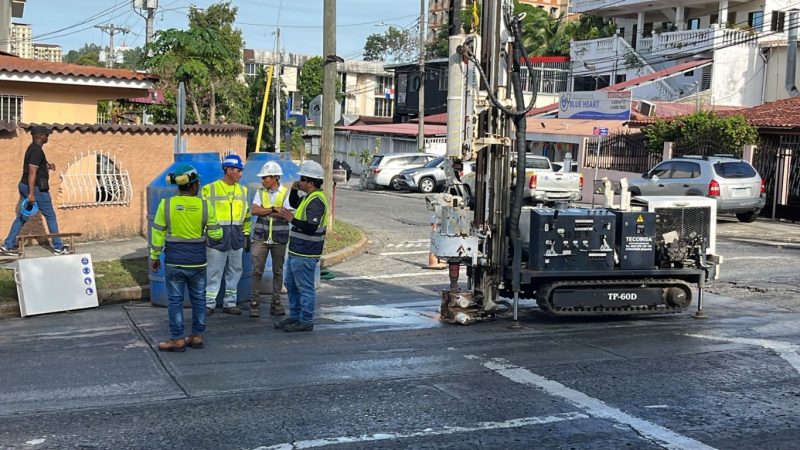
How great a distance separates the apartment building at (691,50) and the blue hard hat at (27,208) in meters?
34.9

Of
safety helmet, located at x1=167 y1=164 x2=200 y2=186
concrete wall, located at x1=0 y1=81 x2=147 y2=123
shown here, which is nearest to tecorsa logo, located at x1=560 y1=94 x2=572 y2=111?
concrete wall, located at x1=0 y1=81 x2=147 y2=123

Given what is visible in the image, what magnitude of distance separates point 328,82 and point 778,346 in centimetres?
1100

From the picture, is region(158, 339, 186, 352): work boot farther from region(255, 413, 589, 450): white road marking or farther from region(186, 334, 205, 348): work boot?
region(255, 413, 589, 450): white road marking

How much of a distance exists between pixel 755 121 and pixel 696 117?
1783 mm

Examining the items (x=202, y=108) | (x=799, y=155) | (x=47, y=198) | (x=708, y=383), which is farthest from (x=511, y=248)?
(x=202, y=108)

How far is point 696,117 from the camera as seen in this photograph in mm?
28766

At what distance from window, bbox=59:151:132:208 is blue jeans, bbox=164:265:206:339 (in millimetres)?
7727

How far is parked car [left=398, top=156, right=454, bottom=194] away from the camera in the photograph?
36.1 metres

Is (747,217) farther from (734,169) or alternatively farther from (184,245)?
(184,245)

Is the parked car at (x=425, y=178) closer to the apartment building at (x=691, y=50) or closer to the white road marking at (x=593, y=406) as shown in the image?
the apartment building at (x=691, y=50)

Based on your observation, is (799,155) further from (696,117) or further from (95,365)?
(95,365)

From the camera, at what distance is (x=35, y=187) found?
1392 cm

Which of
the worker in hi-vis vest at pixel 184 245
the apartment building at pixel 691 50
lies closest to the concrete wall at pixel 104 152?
the worker in hi-vis vest at pixel 184 245

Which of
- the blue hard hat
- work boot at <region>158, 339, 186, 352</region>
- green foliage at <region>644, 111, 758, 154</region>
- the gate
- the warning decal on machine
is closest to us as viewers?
work boot at <region>158, 339, 186, 352</region>
